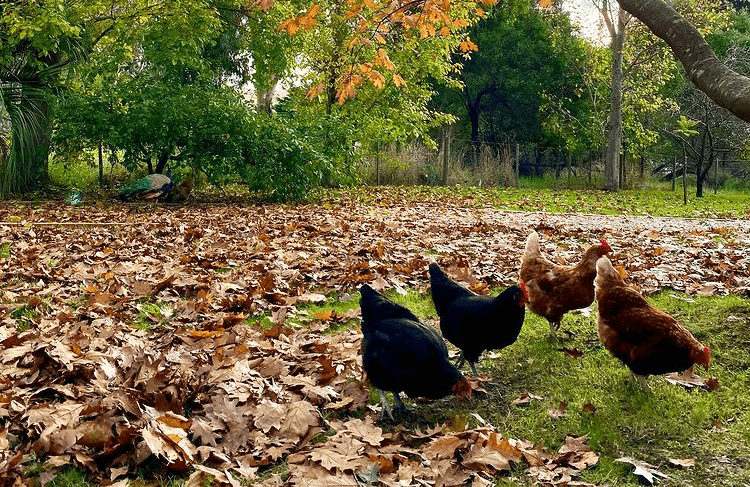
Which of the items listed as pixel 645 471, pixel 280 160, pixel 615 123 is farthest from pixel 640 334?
pixel 615 123

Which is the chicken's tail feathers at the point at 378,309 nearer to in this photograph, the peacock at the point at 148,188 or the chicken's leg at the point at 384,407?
the chicken's leg at the point at 384,407

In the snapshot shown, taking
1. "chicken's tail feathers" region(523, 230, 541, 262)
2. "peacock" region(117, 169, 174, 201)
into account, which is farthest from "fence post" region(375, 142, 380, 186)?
"chicken's tail feathers" region(523, 230, 541, 262)

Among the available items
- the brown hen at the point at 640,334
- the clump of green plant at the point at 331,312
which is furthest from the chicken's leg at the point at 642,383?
the clump of green plant at the point at 331,312

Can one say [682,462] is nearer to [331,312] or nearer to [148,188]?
[331,312]

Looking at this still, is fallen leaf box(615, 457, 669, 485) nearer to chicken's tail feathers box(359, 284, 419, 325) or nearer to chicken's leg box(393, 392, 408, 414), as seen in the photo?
chicken's leg box(393, 392, 408, 414)

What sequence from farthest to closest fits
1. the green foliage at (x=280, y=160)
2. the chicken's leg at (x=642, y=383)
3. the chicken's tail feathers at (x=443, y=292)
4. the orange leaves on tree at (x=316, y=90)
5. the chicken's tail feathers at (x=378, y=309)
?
the green foliage at (x=280, y=160) < the orange leaves on tree at (x=316, y=90) < the chicken's tail feathers at (x=443, y=292) < the chicken's leg at (x=642, y=383) < the chicken's tail feathers at (x=378, y=309)

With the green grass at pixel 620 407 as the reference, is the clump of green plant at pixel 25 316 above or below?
above

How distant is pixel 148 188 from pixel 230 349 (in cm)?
1170

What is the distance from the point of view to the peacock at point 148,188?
14.6 metres

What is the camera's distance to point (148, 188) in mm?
14617

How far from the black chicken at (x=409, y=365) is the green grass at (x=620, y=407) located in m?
0.23

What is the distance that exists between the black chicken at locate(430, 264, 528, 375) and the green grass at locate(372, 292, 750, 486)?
0.88 ft

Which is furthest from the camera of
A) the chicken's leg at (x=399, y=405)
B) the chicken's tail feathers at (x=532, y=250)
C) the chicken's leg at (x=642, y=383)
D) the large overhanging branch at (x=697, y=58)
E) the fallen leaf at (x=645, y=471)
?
the chicken's tail feathers at (x=532, y=250)

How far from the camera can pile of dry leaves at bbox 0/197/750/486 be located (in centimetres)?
A: 271
